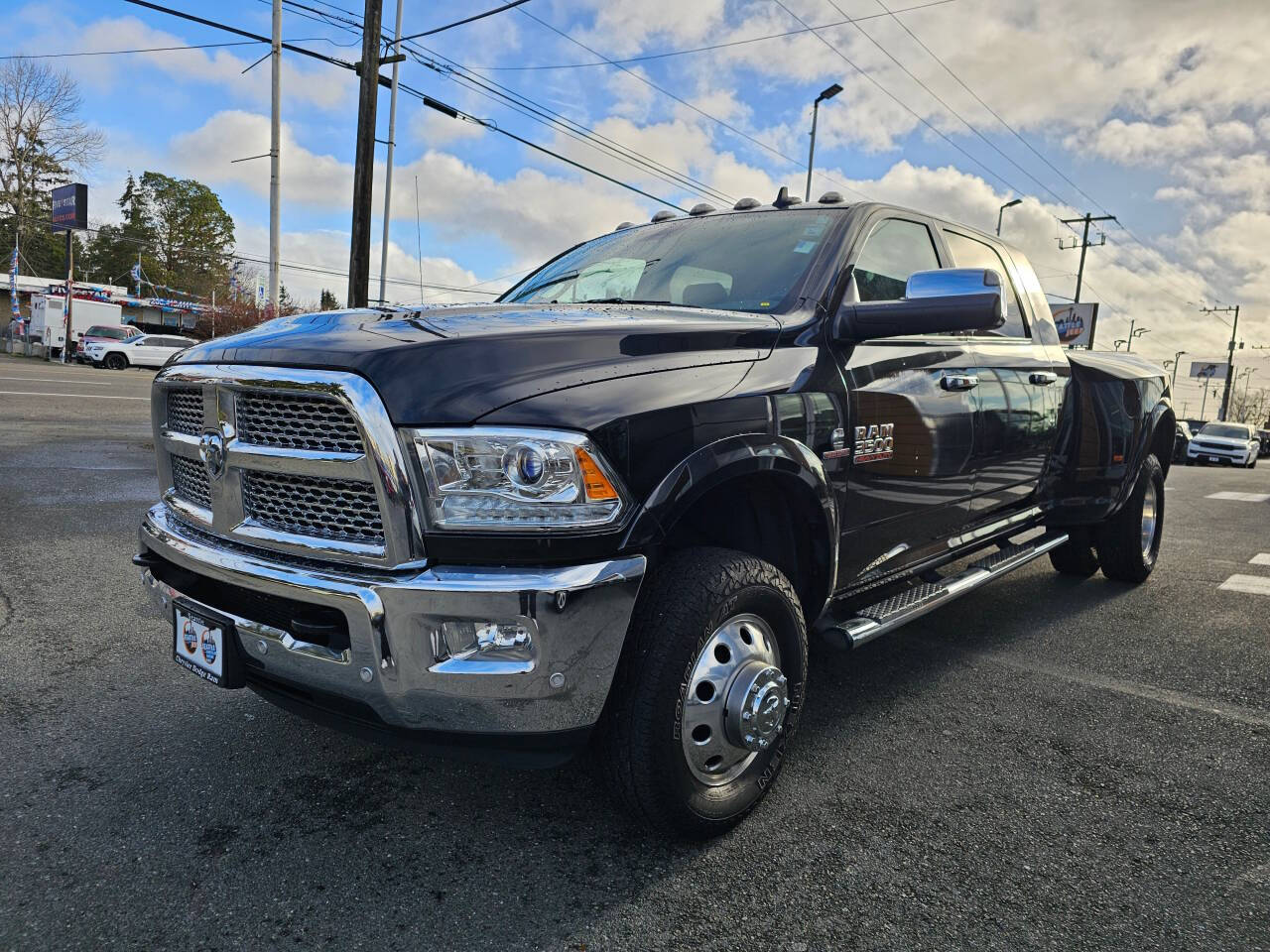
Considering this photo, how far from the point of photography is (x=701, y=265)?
3.17m

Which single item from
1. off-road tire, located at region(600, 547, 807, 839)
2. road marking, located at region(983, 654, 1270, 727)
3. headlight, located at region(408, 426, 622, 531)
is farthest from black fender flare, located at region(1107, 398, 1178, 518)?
headlight, located at region(408, 426, 622, 531)

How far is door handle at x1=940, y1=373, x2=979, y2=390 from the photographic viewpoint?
3.21 m

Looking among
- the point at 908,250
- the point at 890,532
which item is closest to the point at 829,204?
the point at 908,250

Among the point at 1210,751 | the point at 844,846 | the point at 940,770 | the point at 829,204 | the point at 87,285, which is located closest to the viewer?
the point at 844,846

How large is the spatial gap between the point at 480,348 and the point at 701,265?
4.60 feet

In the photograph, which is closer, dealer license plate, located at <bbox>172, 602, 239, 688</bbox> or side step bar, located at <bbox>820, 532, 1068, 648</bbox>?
dealer license plate, located at <bbox>172, 602, 239, 688</bbox>

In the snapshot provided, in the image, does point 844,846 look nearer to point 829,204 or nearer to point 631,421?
point 631,421

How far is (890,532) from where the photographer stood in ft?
10.0

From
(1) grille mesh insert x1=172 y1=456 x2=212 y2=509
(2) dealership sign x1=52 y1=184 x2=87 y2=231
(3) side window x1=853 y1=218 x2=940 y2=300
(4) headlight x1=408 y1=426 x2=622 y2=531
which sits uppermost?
(2) dealership sign x1=52 y1=184 x2=87 y2=231

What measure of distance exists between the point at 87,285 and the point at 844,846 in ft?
191

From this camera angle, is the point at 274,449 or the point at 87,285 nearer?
the point at 274,449

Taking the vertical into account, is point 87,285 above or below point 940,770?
above

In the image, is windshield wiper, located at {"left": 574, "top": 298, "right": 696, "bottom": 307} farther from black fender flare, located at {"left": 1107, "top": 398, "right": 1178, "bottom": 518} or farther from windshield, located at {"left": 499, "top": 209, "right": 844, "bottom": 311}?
black fender flare, located at {"left": 1107, "top": 398, "right": 1178, "bottom": 518}

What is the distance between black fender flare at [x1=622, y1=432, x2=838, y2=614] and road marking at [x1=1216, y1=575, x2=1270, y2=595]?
165 inches
